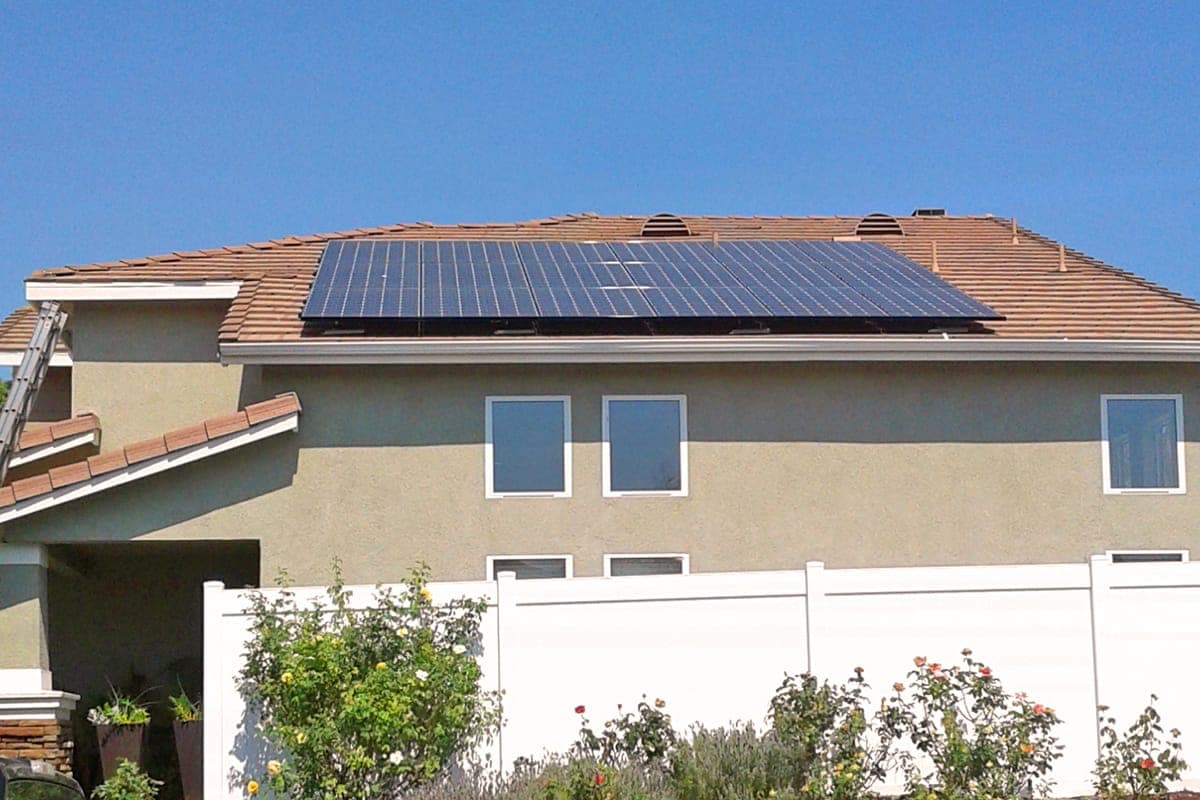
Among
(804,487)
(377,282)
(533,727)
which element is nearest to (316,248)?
(377,282)

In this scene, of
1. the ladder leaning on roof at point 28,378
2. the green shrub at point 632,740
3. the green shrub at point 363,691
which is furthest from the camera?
the ladder leaning on roof at point 28,378

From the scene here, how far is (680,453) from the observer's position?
16828 mm

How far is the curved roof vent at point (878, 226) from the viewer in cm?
2331

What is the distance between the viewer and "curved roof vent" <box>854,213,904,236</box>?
23.3 metres

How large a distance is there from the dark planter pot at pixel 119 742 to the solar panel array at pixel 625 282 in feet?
14.3

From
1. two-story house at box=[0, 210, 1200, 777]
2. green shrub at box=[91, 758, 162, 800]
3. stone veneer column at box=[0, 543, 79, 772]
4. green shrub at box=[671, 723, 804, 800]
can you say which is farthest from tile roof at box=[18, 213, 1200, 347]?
green shrub at box=[671, 723, 804, 800]

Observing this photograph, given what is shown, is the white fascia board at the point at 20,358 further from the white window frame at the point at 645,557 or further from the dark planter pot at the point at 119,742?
the white window frame at the point at 645,557

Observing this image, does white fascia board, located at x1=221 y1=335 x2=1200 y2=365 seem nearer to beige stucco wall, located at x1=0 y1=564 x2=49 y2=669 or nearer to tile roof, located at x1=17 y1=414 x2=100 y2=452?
tile roof, located at x1=17 y1=414 x2=100 y2=452

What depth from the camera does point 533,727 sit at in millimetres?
13617

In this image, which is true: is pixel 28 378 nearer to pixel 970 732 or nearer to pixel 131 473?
pixel 131 473

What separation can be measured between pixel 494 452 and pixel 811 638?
4234 mm

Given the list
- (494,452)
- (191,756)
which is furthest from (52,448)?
(494,452)

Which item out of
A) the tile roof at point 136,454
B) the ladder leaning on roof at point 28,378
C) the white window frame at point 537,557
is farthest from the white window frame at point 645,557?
the ladder leaning on roof at point 28,378

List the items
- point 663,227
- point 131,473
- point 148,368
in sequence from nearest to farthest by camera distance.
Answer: point 131,473 < point 148,368 < point 663,227
